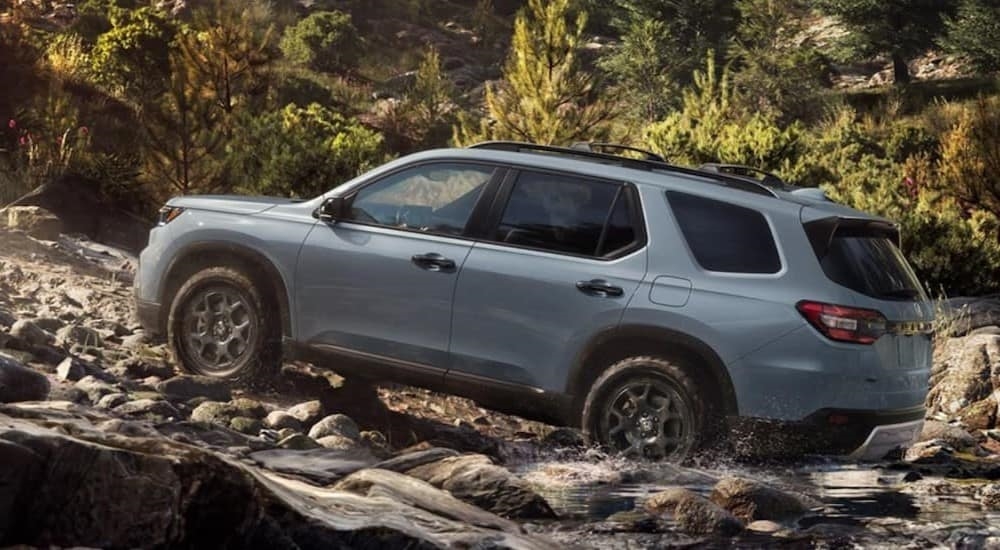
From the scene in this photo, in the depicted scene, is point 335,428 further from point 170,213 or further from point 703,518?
point 703,518

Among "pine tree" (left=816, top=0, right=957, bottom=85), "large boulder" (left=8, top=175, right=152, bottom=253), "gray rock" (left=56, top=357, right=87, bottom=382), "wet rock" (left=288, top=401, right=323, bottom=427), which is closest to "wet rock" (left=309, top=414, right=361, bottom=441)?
"wet rock" (left=288, top=401, right=323, bottom=427)

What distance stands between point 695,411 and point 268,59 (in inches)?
757

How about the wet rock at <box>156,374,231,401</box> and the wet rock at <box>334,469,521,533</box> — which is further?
the wet rock at <box>156,374,231,401</box>

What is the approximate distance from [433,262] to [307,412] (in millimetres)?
1287

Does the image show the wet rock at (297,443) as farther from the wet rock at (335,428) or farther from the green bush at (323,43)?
the green bush at (323,43)

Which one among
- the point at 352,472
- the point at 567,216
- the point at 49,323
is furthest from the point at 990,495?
the point at 49,323

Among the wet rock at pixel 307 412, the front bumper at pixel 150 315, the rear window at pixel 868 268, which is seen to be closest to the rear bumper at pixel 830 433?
the rear window at pixel 868 268

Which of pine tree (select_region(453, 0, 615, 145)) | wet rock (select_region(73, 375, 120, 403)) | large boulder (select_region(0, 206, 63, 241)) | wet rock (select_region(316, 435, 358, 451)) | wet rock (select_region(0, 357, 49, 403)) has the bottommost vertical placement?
wet rock (select_region(316, 435, 358, 451))

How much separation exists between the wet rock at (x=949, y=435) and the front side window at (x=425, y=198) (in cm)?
402

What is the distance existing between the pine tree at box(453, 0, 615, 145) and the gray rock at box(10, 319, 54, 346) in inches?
414

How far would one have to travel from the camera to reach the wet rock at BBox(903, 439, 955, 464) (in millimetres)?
9455

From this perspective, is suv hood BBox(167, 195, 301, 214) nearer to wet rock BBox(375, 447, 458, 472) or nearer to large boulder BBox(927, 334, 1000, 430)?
wet rock BBox(375, 447, 458, 472)

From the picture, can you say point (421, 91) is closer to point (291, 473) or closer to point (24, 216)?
point (24, 216)

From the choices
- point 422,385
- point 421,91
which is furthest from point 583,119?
point 421,91
